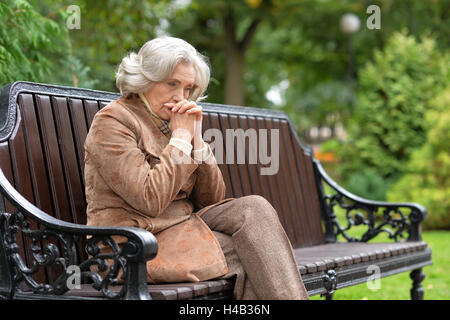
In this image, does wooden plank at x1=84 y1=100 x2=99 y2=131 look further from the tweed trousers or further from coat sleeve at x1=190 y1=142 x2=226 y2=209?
the tweed trousers

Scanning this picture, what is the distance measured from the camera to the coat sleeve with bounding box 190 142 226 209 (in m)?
3.37

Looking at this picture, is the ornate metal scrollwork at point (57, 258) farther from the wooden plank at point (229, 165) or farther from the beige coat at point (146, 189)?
the wooden plank at point (229, 165)

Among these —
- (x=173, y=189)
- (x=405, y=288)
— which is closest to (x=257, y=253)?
(x=173, y=189)

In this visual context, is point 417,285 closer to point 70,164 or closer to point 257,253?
point 257,253

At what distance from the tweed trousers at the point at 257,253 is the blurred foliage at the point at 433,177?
887 cm

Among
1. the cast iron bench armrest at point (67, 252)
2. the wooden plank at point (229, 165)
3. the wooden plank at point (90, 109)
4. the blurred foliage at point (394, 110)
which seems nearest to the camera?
the cast iron bench armrest at point (67, 252)

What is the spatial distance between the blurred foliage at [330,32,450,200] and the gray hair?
10352 millimetres

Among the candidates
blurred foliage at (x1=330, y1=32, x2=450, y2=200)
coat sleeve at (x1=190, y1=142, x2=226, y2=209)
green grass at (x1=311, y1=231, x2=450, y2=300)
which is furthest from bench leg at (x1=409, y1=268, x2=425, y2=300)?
blurred foliage at (x1=330, y1=32, x2=450, y2=200)

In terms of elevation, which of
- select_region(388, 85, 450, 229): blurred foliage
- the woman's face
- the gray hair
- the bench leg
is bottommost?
select_region(388, 85, 450, 229): blurred foliage

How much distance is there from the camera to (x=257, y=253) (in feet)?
10.0

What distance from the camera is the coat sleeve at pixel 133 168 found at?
2.93 meters

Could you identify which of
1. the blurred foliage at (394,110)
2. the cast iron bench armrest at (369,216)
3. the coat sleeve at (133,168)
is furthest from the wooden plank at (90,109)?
the blurred foliage at (394,110)

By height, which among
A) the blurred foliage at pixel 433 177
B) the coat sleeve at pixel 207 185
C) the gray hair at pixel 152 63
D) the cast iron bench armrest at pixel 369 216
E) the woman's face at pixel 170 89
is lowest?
the blurred foliage at pixel 433 177

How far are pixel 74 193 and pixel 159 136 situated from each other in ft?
1.94
